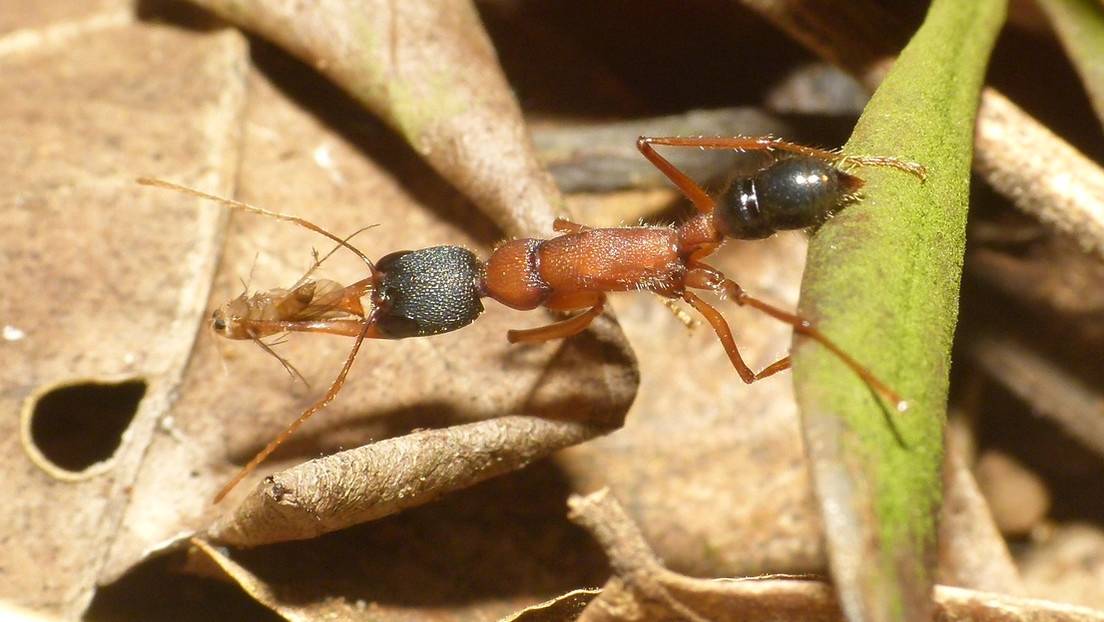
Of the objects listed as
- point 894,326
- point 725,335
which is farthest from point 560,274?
point 894,326

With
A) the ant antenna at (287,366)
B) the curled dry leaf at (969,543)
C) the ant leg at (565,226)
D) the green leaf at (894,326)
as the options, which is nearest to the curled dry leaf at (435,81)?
the ant leg at (565,226)

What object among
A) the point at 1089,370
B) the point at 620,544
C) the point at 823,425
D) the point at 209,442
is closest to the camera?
the point at 823,425

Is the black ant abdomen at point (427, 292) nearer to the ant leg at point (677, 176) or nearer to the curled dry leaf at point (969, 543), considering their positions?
the ant leg at point (677, 176)

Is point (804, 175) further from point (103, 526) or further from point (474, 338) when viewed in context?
point (103, 526)

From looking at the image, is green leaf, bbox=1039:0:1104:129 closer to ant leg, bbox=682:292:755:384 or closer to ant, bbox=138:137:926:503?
ant, bbox=138:137:926:503

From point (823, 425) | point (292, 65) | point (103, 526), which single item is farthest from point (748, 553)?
point (292, 65)
